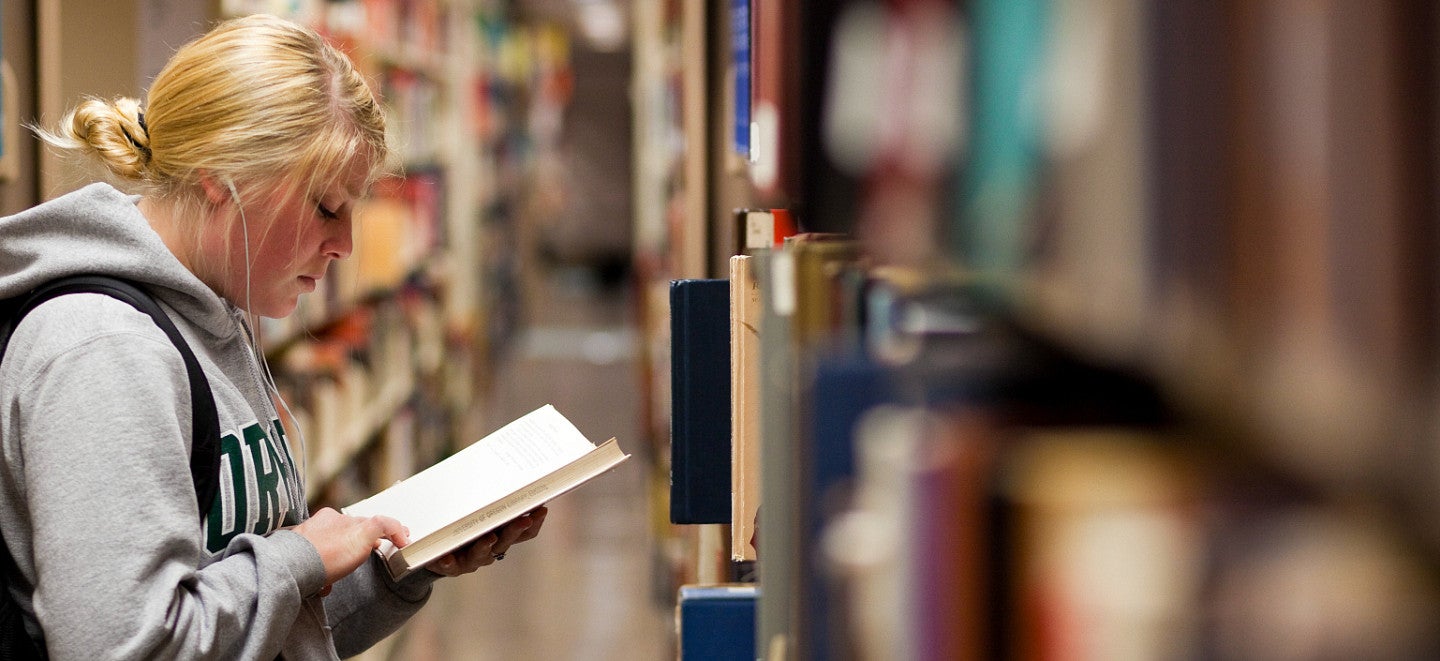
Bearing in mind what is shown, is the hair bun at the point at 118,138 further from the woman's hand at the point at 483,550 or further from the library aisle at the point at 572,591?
the library aisle at the point at 572,591

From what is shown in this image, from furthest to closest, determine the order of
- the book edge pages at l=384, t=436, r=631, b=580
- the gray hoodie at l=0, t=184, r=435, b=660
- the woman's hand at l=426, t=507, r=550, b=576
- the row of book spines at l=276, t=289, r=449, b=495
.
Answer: the row of book spines at l=276, t=289, r=449, b=495 → the woman's hand at l=426, t=507, r=550, b=576 → the book edge pages at l=384, t=436, r=631, b=580 → the gray hoodie at l=0, t=184, r=435, b=660

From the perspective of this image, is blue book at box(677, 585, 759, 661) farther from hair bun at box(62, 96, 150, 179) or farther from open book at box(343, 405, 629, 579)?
hair bun at box(62, 96, 150, 179)

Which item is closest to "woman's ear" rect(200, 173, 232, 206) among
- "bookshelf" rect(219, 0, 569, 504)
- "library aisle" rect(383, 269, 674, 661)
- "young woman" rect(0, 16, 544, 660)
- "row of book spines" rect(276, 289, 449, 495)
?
"young woman" rect(0, 16, 544, 660)

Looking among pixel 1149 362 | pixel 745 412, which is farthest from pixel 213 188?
pixel 1149 362

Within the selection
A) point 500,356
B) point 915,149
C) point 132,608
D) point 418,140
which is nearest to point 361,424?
point 418,140

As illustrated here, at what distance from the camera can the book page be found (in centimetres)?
140

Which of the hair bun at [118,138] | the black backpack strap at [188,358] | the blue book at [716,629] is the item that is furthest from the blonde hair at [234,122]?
the blue book at [716,629]

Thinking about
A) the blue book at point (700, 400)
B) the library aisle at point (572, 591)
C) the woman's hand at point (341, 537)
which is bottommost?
the library aisle at point (572, 591)

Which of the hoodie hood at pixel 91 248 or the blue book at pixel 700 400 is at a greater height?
the hoodie hood at pixel 91 248

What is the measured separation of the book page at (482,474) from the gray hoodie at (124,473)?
0.19 m

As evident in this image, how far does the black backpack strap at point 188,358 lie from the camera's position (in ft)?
3.74

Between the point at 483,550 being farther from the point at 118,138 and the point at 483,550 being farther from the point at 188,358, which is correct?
the point at 118,138

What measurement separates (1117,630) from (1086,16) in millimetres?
150

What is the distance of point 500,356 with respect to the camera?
33.0ft
